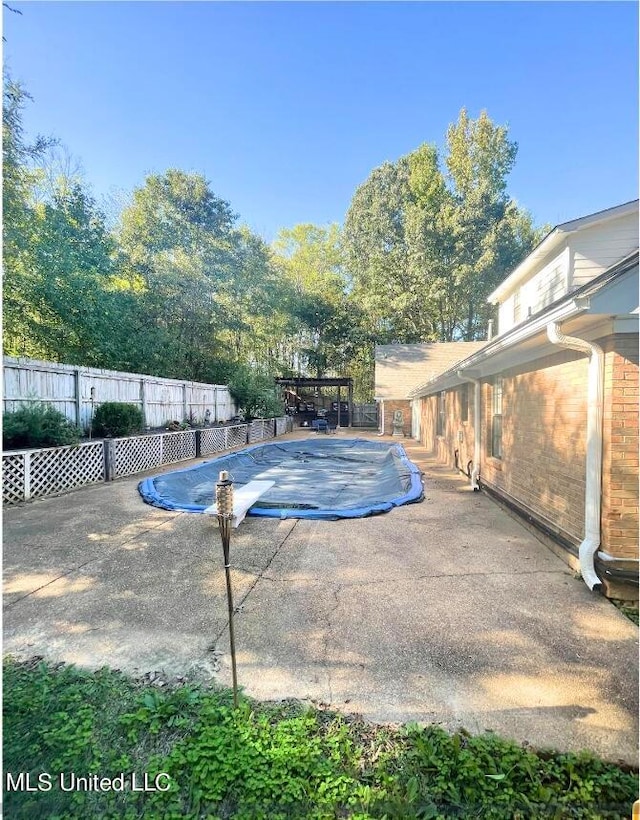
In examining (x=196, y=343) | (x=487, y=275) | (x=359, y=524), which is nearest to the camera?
(x=359, y=524)

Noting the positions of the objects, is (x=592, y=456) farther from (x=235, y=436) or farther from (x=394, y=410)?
(x=394, y=410)

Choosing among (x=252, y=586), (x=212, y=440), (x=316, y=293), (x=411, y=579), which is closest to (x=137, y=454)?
(x=212, y=440)

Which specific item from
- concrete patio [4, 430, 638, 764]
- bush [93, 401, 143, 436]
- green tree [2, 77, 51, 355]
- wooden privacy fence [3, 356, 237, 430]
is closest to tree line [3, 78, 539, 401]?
green tree [2, 77, 51, 355]

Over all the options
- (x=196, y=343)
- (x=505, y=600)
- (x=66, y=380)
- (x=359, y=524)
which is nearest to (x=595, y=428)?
(x=505, y=600)

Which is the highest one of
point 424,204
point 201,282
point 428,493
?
point 424,204

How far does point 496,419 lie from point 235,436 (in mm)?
11193

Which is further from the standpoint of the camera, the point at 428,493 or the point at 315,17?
the point at 428,493

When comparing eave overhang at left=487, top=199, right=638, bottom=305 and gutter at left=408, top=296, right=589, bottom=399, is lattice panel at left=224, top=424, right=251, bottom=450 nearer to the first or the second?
gutter at left=408, top=296, right=589, bottom=399

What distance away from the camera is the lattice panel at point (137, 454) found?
9.04 metres

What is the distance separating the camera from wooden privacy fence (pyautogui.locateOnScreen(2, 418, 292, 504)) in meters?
6.56

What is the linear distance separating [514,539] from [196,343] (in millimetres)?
19544

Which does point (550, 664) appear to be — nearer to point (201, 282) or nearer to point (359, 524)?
point (359, 524)

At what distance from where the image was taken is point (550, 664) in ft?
8.31

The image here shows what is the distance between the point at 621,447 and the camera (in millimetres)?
3424
